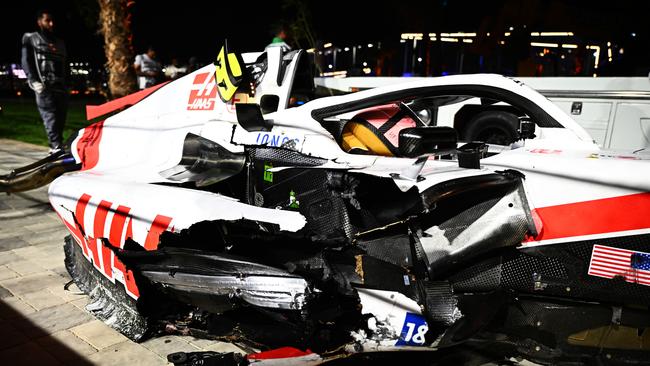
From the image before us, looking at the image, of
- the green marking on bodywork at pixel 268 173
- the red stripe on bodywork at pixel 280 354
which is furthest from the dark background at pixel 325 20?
the red stripe on bodywork at pixel 280 354

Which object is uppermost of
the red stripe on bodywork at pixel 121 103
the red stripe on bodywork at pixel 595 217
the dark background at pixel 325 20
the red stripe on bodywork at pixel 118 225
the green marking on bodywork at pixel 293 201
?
the dark background at pixel 325 20

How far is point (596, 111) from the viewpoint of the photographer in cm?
543

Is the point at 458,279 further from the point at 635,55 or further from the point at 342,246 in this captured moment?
the point at 635,55

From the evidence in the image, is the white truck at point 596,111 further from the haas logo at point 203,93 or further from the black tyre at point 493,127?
the haas logo at point 203,93

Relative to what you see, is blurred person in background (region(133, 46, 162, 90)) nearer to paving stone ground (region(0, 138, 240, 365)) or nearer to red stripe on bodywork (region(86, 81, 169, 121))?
red stripe on bodywork (region(86, 81, 169, 121))

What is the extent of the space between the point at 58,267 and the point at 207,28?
97.5ft

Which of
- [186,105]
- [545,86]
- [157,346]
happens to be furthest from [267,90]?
[545,86]

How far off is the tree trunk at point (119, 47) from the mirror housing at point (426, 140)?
8.54 metres

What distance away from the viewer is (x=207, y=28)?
101ft

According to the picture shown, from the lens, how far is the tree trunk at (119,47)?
9.14 meters

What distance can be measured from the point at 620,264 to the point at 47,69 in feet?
24.0

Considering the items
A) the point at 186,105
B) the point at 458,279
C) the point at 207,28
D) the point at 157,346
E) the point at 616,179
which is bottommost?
the point at 157,346

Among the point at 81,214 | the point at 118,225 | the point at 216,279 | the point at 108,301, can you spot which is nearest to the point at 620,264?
the point at 216,279

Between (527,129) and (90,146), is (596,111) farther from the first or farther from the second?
(90,146)
